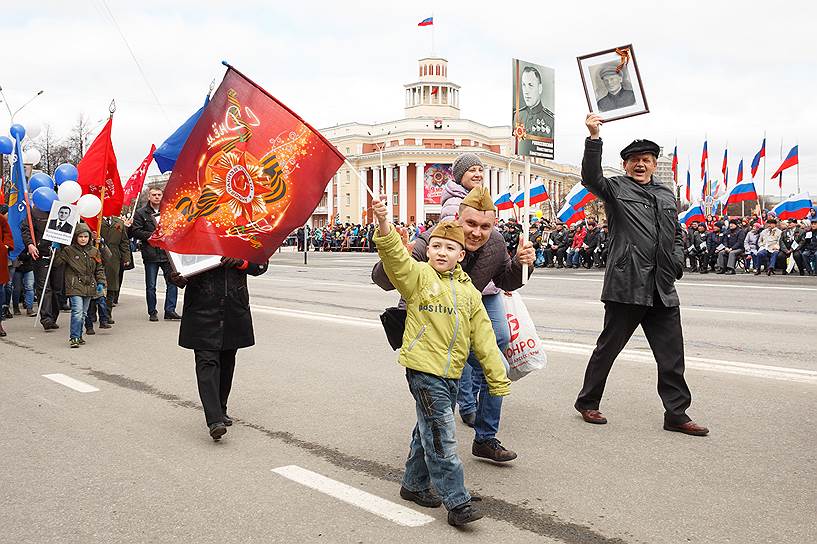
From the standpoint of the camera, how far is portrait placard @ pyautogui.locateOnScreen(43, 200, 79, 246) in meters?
10.3

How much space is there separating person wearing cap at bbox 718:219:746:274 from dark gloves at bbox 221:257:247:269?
20.5 metres

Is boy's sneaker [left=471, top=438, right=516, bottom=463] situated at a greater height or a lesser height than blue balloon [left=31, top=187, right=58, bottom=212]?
lesser

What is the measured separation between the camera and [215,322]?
5637mm

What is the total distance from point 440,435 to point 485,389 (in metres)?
0.96

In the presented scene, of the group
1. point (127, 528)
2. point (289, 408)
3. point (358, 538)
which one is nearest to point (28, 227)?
point (289, 408)

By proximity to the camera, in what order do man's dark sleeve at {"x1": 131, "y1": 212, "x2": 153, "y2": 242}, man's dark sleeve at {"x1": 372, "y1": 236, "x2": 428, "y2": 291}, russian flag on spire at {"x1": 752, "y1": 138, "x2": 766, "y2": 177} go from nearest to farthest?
man's dark sleeve at {"x1": 372, "y1": 236, "x2": 428, "y2": 291} < man's dark sleeve at {"x1": 131, "y1": 212, "x2": 153, "y2": 242} < russian flag on spire at {"x1": 752, "y1": 138, "x2": 766, "y2": 177}

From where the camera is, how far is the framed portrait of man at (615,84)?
224 inches

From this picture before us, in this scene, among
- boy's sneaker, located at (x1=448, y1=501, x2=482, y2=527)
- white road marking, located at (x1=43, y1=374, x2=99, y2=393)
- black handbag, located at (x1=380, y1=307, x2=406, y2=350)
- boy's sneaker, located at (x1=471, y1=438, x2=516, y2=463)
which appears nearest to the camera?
boy's sneaker, located at (x1=448, y1=501, x2=482, y2=527)

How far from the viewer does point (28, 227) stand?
11.9m

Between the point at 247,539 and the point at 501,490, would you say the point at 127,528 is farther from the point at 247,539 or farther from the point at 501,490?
the point at 501,490

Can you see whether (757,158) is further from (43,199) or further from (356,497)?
(356,497)

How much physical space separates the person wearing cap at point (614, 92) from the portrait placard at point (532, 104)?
39cm

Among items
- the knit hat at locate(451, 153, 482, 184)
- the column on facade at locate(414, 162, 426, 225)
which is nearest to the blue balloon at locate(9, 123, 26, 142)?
the knit hat at locate(451, 153, 482, 184)

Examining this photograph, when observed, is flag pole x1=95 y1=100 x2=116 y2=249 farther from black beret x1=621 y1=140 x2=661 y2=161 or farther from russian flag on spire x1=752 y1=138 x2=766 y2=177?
russian flag on spire x1=752 y1=138 x2=766 y2=177
